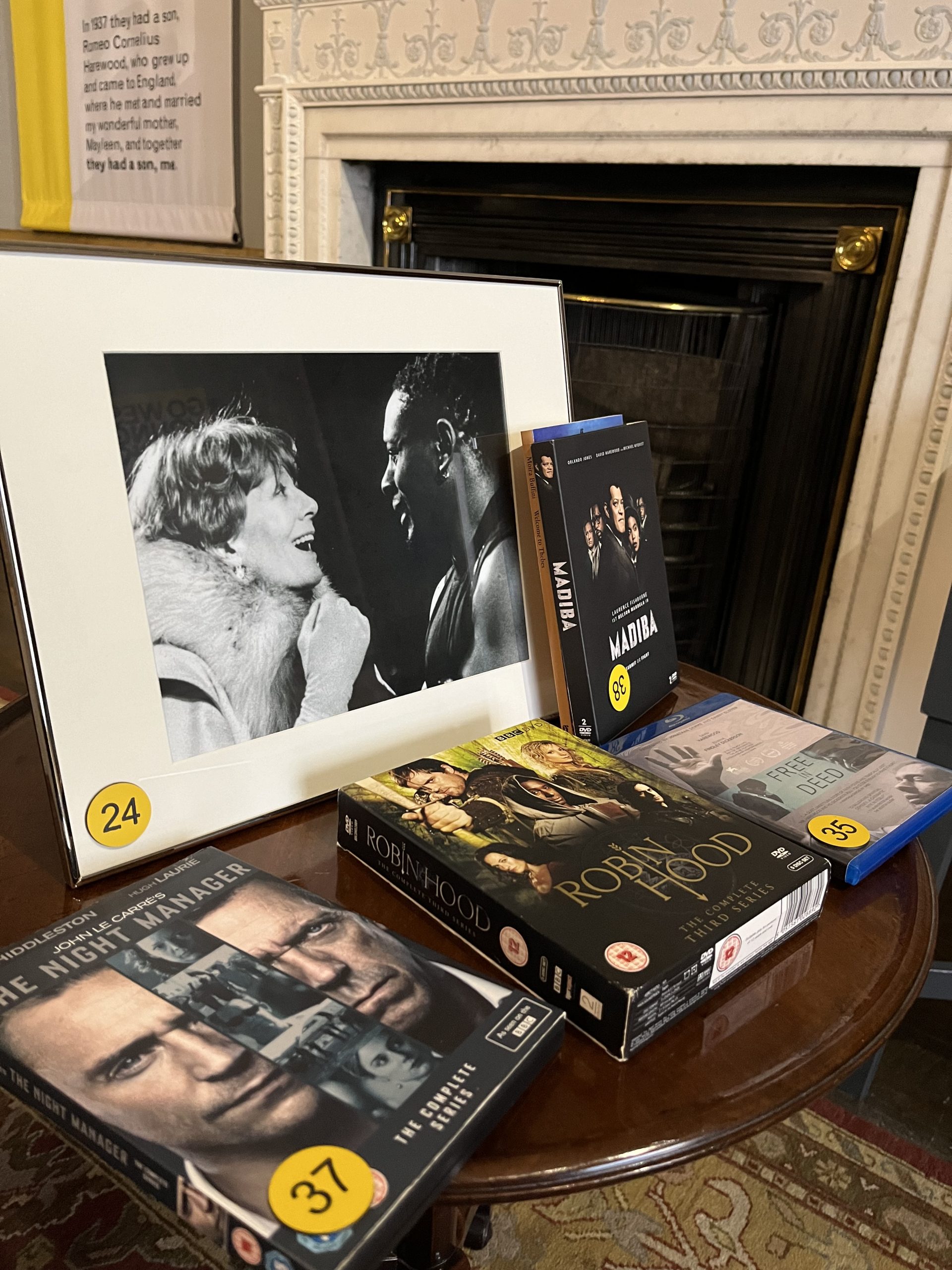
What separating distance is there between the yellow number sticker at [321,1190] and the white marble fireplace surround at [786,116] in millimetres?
1377

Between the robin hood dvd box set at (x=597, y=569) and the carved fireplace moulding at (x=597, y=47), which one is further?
the carved fireplace moulding at (x=597, y=47)

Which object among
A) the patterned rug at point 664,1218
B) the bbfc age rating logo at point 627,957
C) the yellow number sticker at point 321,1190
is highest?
the bbfc age rating logo at point 627,957

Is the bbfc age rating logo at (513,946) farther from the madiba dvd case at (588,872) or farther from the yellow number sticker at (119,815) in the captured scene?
the yellow number sticker at (119,815)

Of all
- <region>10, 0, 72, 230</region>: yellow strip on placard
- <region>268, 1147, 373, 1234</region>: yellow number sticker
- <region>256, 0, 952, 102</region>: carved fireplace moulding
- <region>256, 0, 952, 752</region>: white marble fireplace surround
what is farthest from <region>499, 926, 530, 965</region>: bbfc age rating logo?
<region>10, 0, 72, 230</region>: yellow strip on placard

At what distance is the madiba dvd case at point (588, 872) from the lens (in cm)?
46

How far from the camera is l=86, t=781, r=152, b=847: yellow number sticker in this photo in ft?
1.74

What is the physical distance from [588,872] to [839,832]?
21 centimetres

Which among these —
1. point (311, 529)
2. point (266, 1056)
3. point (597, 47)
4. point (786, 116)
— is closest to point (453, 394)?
point (311, 529)

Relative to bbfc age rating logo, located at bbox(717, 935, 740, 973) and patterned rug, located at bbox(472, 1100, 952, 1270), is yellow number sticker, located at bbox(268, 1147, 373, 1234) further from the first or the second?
patterned rug, located at bbox(472, 1100, 952, 1270)

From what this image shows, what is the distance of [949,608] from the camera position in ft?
3.49

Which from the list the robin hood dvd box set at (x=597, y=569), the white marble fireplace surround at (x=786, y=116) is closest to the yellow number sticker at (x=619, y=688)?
the robin hood dvd box set at (x=597, y=569)

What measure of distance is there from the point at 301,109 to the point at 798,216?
3.60ft

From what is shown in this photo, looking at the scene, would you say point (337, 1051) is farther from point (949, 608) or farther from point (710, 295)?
point (710, 295)

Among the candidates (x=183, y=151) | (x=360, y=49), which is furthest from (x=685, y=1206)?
(x=183, y=151)
